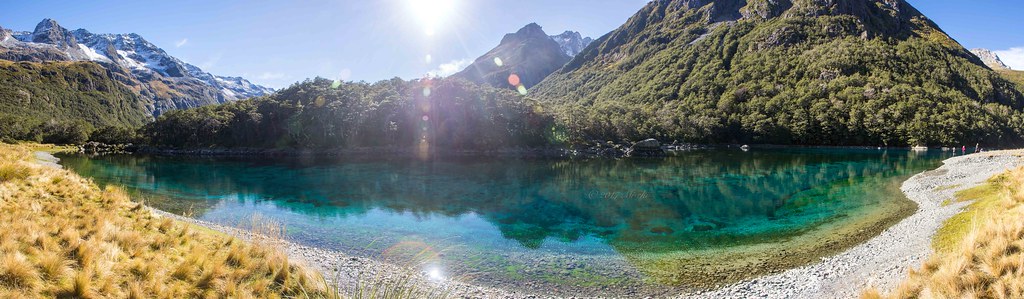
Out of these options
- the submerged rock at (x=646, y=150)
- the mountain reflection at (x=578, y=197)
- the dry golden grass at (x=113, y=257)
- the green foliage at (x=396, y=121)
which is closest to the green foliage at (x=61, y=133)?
the green foliage at (x=396, y=121)

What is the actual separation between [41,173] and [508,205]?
25495mm

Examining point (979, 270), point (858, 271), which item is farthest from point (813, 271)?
point (979, 270)

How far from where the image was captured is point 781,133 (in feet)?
433

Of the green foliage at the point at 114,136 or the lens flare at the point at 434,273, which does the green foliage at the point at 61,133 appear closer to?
the green foliage at the point at 114,136

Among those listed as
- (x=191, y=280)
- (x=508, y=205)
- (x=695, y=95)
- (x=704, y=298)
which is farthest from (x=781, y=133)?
(x=191, y=280)

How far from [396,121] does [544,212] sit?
265 feet

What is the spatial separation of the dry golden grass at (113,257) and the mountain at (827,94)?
4003 inches

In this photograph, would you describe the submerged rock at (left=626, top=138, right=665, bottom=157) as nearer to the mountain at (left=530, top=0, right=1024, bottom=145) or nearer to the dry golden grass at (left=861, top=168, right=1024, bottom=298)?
the mountain at (left=530, top=0, right=1024, bottom=145)

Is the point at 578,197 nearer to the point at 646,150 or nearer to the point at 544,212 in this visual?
the point at 544,212

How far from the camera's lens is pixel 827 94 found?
145500 millimetres

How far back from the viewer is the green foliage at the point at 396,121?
10306 cm

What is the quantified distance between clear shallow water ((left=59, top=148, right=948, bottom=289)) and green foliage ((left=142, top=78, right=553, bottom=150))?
4752cm

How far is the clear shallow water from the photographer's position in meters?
19.8

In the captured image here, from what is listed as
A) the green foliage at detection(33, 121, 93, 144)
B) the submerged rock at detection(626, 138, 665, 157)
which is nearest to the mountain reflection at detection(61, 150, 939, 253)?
the submerged rock at detection(626, 138, 665, 157)
